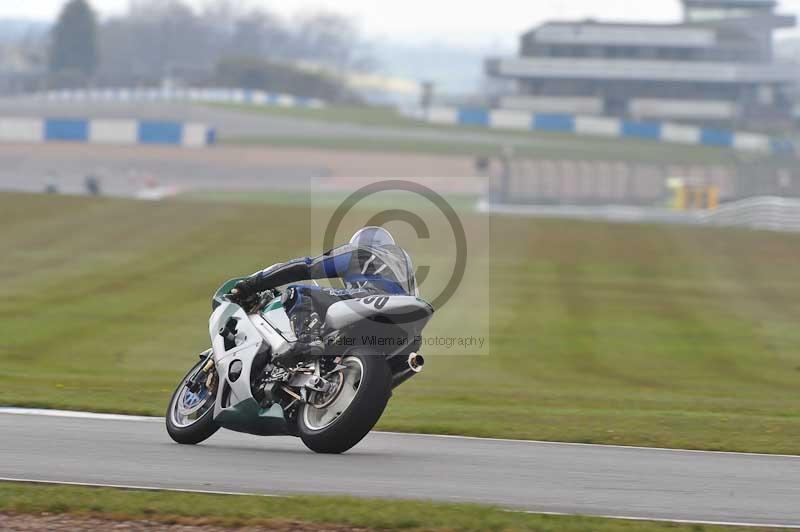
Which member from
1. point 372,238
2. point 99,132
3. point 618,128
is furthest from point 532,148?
point 372,238

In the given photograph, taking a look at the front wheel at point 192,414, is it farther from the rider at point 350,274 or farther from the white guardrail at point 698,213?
the white guardrail at point 698,213

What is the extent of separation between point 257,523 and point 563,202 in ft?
137

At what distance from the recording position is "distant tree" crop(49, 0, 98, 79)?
453ft

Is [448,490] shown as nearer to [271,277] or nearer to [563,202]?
[271,277]

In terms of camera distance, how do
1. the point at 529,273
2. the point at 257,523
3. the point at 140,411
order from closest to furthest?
the point at 257,523 → the point at 140,411 → the point at 529,273

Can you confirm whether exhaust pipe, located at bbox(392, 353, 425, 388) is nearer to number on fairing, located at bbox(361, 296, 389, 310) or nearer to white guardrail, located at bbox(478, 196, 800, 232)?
number on fairing, located at bbox(361, 296, 389, 310)

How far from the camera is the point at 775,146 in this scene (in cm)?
8025

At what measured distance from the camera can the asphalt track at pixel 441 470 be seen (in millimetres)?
7305

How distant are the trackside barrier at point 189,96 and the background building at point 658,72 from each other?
21604mm

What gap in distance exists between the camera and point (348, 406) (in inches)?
313

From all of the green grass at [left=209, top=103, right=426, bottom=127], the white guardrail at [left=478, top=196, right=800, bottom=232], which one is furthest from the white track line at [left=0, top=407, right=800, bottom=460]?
Answer: the green grass at [left=209, top=103, right=426, bottom=127]

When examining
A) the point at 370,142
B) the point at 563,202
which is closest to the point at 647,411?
the point at 563,202

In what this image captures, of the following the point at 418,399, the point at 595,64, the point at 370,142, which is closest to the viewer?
the point at 418,399

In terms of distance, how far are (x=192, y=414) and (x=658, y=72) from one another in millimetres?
102630
